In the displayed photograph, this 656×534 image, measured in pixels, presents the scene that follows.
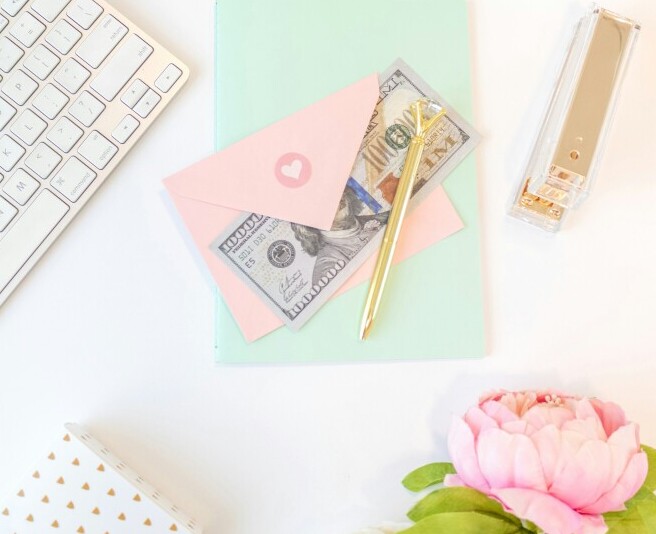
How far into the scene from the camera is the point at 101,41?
56 cm

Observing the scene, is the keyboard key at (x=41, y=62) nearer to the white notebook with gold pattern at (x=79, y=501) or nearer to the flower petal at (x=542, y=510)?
the white notebook with gold pattern at (x=79, y=501)

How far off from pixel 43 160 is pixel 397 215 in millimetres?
299

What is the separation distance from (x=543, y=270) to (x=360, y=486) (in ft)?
0.82

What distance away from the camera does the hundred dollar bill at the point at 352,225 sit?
56 cm

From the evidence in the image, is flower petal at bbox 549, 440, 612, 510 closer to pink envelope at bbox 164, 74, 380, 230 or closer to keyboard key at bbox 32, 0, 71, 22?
pink envelope at bbox 164, 74, 380, 230

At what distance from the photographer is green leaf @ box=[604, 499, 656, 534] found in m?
0.46

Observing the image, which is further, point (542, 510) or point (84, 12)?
point (84, 12)

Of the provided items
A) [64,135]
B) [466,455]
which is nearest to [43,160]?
[64,135]

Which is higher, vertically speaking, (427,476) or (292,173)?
(292,173)

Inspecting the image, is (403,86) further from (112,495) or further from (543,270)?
(112,495)

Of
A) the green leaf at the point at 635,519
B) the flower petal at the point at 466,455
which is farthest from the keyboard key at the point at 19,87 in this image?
the green leaf at the point at 635,519

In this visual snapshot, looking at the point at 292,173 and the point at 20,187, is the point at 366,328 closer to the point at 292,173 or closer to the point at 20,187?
the point at 292,173

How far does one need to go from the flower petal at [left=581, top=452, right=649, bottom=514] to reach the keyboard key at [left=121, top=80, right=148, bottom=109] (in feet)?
1.52

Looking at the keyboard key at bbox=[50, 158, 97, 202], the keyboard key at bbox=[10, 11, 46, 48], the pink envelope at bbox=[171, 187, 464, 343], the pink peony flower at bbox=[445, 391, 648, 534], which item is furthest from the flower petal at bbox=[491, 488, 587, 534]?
the keyboard key at bbox=[10, 11, 46, 48]
